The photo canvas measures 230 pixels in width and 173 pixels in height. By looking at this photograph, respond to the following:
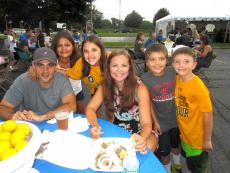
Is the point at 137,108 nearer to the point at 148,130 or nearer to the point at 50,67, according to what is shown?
the point at 148,130

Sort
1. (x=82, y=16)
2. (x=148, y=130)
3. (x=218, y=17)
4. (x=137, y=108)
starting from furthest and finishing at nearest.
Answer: (x=82, y=16) → (x=218, y=17) → (x=137, y=108) → (x=148, y=130)

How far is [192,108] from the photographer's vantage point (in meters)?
2.36

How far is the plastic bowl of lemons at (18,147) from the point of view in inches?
47.5

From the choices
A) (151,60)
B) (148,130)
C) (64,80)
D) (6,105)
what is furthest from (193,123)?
(6,105)

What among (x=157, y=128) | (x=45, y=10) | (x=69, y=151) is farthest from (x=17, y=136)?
(x=45, y=10)

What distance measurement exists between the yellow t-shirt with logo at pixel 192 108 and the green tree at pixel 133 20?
85173mm

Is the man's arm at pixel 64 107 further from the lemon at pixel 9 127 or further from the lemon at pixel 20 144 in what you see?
the lemon at pixel 20 144

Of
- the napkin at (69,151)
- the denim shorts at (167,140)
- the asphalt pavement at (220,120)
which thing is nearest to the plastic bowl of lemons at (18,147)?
the napkin at (69,151)

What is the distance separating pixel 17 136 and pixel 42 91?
1360 millimetres

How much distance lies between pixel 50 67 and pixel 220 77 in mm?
7457

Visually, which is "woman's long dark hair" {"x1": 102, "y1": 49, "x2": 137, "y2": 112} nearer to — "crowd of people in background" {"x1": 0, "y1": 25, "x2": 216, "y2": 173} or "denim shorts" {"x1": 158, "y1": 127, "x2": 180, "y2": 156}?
"crowd of people in background" {"x1": 0, "y1": 25, "x2": 216, "y2": 173}

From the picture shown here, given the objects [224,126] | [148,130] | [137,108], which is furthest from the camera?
[224,126]

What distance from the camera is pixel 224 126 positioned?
4.51m

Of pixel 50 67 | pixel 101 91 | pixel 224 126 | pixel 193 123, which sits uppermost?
pixel 50 67
